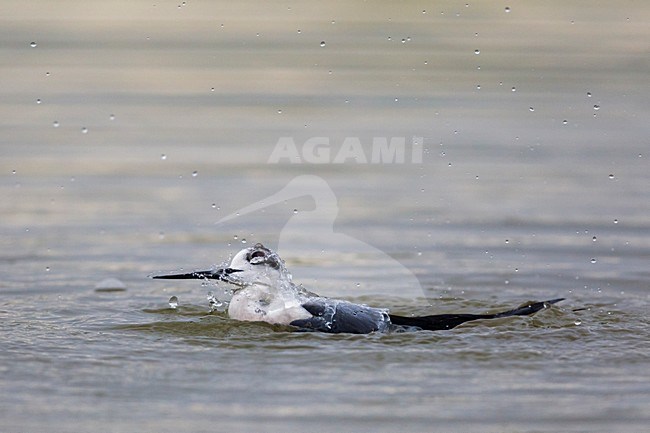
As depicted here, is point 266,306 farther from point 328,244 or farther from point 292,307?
point 328,244

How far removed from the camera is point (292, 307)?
7.95m

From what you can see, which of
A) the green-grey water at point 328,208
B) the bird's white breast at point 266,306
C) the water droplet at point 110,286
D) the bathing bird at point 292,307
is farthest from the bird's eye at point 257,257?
the water droplet at point 110,286

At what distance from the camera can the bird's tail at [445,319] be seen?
7.78m

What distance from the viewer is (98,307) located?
8352mm

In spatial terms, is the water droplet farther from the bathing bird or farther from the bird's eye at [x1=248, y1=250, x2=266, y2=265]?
the bird's eye at [x1=248, y1=250, x2=266, y2=265]

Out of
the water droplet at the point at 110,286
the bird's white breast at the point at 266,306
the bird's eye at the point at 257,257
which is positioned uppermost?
the bird's eye at the point at 257,257

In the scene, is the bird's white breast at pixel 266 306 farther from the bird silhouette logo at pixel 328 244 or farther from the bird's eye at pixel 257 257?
the bird silhouette logo at pixel 328 244

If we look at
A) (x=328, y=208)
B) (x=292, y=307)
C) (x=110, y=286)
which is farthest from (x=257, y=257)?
(x=328, y=208)

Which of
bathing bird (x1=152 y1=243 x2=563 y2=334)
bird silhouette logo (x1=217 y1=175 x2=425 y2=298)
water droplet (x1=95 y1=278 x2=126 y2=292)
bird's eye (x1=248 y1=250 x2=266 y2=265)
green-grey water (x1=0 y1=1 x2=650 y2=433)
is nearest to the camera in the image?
green-grey water (x1=0 y1=1 x2=650 y2=433)

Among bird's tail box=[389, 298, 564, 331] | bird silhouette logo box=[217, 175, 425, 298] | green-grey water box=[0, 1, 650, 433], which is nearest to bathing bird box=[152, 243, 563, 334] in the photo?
bird's tail box=[389, 298, 564, 331]

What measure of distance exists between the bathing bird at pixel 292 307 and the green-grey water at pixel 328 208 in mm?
155

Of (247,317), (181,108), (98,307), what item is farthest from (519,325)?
(181,108)

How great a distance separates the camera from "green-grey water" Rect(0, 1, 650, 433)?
6633mm

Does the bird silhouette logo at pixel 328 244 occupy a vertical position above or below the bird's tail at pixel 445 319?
above
